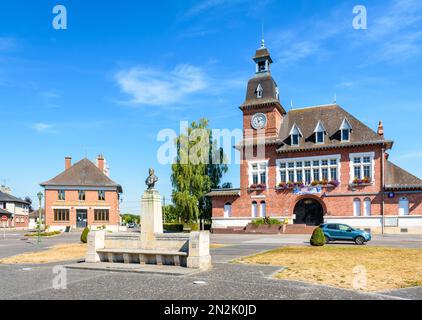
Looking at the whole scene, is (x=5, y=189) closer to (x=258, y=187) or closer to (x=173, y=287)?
(x=258, y=187)

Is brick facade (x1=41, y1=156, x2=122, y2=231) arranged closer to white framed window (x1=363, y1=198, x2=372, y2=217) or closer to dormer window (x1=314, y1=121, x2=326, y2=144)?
dormer window (x1=314, y1=121, x2=326, y2=144)

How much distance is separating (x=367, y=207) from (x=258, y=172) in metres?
12.3

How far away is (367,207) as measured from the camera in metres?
40.1

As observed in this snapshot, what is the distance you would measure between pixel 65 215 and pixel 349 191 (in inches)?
1554

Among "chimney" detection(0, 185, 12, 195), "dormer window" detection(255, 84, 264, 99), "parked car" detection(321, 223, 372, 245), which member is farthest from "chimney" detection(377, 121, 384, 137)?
"chimney" detection(0, 185, 12, 195)

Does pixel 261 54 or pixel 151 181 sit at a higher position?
pixel 261 54

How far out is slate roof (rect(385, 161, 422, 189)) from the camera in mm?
38338

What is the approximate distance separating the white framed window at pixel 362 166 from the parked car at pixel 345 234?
14.3m

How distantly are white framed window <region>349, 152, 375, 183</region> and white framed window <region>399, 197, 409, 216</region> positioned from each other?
3.46 meters

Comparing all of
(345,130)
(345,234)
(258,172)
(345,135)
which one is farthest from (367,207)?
(345,234)

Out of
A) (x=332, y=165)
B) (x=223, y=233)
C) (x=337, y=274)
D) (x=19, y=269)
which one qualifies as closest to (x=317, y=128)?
(x=332, y=165)

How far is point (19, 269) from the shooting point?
15.1m

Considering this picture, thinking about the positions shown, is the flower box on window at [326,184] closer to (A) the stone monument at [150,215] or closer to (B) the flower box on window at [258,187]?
(B) the flower box on window at [258,187]

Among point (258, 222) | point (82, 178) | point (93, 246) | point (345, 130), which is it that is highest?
point (345, 130)
